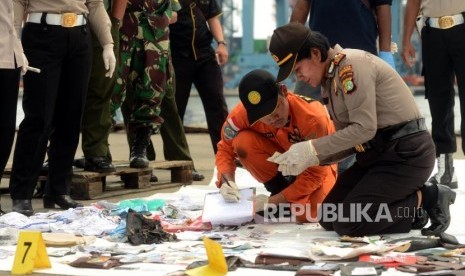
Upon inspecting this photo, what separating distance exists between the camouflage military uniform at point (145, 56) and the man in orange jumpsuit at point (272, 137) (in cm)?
154

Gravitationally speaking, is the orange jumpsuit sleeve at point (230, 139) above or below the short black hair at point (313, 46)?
below

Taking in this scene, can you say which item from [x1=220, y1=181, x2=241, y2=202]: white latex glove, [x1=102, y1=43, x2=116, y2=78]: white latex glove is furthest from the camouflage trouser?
[x1=220, y1=181, x2=241, y2=202]: white latex glove

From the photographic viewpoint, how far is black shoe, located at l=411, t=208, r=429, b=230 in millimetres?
5277

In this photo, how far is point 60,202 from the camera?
6.14 meters

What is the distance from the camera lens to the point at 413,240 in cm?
479

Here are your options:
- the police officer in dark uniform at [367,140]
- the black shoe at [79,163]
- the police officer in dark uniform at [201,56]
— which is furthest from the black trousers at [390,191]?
the police officer in dark uniform at [201,56]

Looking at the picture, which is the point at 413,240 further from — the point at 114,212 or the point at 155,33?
the point at 155,33

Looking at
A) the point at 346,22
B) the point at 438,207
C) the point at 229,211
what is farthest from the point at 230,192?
the point at 346,22

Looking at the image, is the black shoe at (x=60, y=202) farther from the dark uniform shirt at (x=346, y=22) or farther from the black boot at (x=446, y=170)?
the black boot at (x=446, y=170)

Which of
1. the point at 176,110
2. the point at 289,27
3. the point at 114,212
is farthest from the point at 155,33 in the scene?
the point at 289,27

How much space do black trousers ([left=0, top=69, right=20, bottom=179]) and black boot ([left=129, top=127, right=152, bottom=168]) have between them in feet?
5.45

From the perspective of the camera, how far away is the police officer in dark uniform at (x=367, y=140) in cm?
497

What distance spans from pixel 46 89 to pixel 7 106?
310 millimetres

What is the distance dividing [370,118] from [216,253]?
1138 mm
